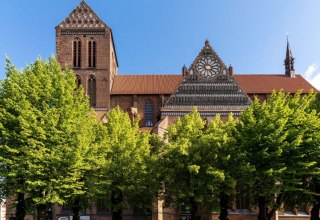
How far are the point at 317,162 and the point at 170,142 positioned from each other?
39.2ft

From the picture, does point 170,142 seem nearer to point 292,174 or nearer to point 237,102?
point 292,174

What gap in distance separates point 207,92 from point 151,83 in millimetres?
12223

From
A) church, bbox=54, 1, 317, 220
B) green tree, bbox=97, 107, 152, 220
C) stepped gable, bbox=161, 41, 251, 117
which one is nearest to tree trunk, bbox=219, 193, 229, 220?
green tree, bbox=97, 107, 152, 220

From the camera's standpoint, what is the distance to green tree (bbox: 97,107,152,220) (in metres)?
32.7

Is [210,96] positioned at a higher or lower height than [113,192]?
higher

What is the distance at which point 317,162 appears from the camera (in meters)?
31.2

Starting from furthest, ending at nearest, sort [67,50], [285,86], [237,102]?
[285,86], [67,50], [237,102]

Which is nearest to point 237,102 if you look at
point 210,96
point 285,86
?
point 210,96

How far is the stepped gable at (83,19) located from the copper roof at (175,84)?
9158mm

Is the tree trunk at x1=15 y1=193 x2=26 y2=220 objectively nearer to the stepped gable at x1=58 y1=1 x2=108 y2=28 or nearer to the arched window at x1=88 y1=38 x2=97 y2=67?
the arched window at x1=88 y1=38 x2=97 y2=67

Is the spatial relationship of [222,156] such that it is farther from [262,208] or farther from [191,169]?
[262,208]

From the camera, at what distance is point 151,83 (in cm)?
5925

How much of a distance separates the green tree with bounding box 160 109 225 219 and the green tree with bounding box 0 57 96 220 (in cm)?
656

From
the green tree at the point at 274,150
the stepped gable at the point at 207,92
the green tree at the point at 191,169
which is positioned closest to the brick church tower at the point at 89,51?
the stepped gable at the point at 207,92
